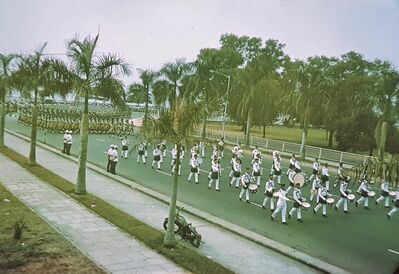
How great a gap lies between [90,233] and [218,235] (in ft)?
10.1

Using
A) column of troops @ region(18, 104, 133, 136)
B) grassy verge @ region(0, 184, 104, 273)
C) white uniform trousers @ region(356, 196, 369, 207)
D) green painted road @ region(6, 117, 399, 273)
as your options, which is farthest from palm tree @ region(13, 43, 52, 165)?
column of troops @ region(18, 104, 133, 136)

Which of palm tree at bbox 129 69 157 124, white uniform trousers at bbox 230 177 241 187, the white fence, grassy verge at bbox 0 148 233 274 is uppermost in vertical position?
palm tree at bbox 129 69 157 124

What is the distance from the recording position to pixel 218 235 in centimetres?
1060

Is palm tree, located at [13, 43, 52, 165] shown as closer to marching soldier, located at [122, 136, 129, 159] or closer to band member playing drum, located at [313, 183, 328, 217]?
marching soldier, located at [122, 136, 129, 159]

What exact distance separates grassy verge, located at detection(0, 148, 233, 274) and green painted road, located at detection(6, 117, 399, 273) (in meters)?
2.24

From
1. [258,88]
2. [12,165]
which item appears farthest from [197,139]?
[258,88]

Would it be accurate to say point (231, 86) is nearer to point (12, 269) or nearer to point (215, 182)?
point (215, 182)

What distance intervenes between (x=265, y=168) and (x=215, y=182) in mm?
5852

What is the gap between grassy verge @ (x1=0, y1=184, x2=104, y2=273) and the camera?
7.51 meters

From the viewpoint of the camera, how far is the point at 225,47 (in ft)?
75.3

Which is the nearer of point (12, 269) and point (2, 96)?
point (12, 269)

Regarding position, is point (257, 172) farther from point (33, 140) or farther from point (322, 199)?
point (33, 140)

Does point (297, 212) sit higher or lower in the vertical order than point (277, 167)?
lower

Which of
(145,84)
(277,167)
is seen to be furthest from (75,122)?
(277,167)
